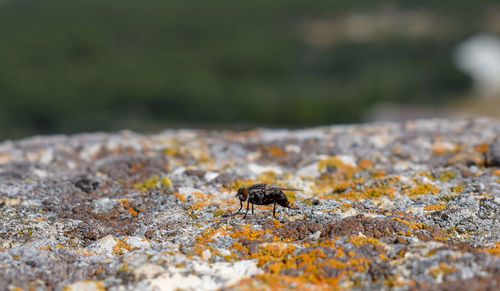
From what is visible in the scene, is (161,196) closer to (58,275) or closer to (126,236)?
(126,236)

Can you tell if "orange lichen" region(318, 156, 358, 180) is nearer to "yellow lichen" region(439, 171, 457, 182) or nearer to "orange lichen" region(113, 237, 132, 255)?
"yellow lichen" region(439, 171, 457, 182)

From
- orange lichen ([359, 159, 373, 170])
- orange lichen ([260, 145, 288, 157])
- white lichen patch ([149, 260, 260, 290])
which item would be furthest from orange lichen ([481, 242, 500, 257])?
orange lichen ([260, 145, 288, 157])

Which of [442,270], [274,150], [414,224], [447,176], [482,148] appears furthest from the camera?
[274,150]

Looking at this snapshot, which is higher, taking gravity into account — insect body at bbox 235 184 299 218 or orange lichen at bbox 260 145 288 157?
orange lichen at bbox 260 145 288 157

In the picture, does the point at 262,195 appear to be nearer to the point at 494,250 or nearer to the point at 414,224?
the point at 414,224

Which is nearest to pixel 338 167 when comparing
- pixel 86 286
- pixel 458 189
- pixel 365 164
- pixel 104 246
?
pixel 365 164

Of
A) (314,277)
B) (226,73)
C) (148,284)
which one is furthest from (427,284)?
(226,73)
